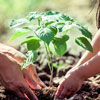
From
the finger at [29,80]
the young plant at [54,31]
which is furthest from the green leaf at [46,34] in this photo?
the finger at [29,80]

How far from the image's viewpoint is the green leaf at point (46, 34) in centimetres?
169

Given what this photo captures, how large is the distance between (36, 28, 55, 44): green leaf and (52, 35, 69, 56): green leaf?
0.36 ft

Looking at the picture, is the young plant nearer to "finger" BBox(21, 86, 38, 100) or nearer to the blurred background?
"finger" BBox(21, 86, 38, 100)

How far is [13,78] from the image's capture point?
1919 mm

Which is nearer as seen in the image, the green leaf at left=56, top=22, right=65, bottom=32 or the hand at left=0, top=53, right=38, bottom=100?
the green leaf at left=56, top=22, right=65, bottom=32

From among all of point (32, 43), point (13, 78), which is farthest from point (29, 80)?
point (32, 43)

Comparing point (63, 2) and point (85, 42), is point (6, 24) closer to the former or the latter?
point (63, 2)

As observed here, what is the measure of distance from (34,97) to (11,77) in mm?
181

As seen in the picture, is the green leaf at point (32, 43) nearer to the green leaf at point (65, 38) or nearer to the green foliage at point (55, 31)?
the green foliage at point (55, 31)

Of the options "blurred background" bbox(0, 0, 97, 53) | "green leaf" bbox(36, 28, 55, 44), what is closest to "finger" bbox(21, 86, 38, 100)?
"green leaf" bbox(36, 28, 55, 44)

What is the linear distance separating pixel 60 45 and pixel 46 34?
161 mm

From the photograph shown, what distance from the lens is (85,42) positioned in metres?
1.86

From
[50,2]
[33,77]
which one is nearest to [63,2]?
[50,2]

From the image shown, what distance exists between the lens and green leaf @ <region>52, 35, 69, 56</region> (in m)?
1.84
